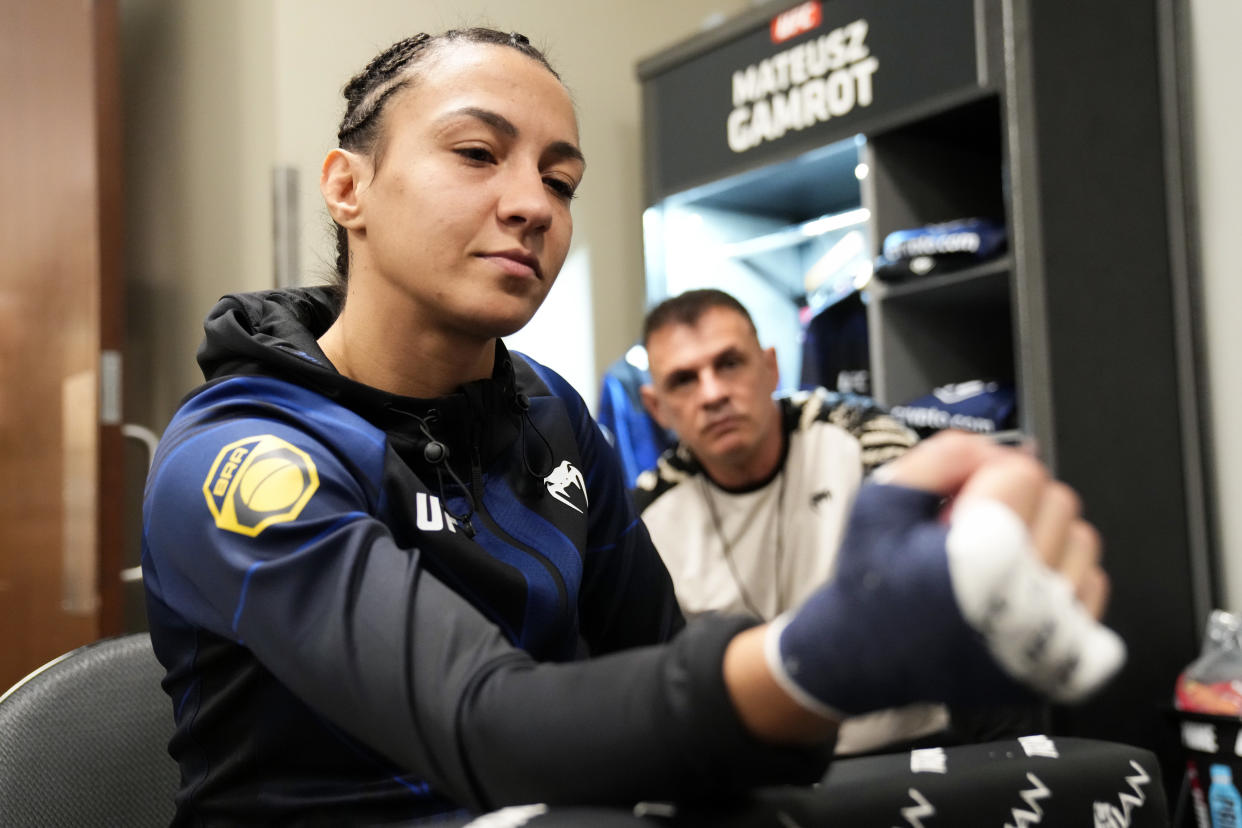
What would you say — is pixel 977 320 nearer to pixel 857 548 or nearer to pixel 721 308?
pixel 721 308

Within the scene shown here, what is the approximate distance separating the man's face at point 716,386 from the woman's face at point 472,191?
1244 mm

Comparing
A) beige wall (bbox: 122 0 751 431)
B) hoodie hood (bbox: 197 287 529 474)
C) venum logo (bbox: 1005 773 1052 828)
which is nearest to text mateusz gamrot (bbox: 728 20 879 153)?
beige wall (bbox: 122 0 751 431)

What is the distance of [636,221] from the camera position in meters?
3.33

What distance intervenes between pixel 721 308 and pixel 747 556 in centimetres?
52

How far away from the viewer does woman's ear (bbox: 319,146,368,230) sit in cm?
97

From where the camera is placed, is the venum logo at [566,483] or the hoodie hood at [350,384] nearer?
the hoodie hood at [350,384]

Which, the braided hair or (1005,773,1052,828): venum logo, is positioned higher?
the braided hair

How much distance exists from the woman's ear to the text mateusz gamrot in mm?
1696

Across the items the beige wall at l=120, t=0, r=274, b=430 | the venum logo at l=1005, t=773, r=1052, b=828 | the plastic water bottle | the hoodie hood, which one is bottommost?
the plastic water bottle

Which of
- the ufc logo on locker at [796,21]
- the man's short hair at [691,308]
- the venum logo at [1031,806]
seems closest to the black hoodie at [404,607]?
the venum logo at [1031,806]

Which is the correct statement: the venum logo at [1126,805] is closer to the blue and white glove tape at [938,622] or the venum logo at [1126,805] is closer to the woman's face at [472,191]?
the blue and white glove tape at [938,622]

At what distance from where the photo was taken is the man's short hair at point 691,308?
2.26m

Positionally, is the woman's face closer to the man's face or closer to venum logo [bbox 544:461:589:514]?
venum logo [bbox 544:461:589:514]

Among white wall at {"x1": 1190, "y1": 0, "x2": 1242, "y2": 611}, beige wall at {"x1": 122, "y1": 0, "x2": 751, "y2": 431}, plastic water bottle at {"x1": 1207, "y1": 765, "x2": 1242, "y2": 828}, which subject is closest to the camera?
plastic water bottle at {"x1": 1207, "y1": 765, "x2": 1242, "y2": 828}
